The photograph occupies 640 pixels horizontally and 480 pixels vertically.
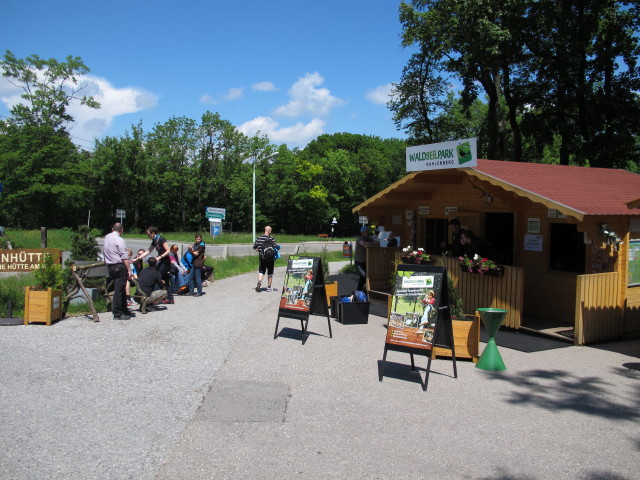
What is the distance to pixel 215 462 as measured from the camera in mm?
4320

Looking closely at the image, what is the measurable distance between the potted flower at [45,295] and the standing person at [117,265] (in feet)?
3.10

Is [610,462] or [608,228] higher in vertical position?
[608,228]

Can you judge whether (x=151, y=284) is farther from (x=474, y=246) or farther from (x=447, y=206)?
(x=447, y=206)

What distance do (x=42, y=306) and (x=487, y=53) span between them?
22369 mm

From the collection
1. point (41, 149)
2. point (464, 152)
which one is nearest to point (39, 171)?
point (41, 149)

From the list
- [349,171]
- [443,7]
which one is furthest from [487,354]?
[349,171]

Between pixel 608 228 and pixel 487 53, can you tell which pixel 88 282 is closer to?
pixel 608 228

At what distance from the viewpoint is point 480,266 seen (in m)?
9.55

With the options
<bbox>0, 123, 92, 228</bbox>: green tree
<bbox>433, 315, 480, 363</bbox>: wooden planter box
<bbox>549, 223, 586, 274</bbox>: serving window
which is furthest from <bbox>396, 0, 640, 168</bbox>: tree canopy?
<bbox>0, 123, 92, 228</bbox>: green tree

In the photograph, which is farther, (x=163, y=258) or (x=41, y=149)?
(x=41, y=149)

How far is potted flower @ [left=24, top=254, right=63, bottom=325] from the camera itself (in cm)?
939

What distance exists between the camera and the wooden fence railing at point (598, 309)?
27.2 ft

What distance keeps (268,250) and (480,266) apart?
5.42 metres

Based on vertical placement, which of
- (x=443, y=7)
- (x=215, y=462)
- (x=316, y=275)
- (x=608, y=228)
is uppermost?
(x=443, y=7)
